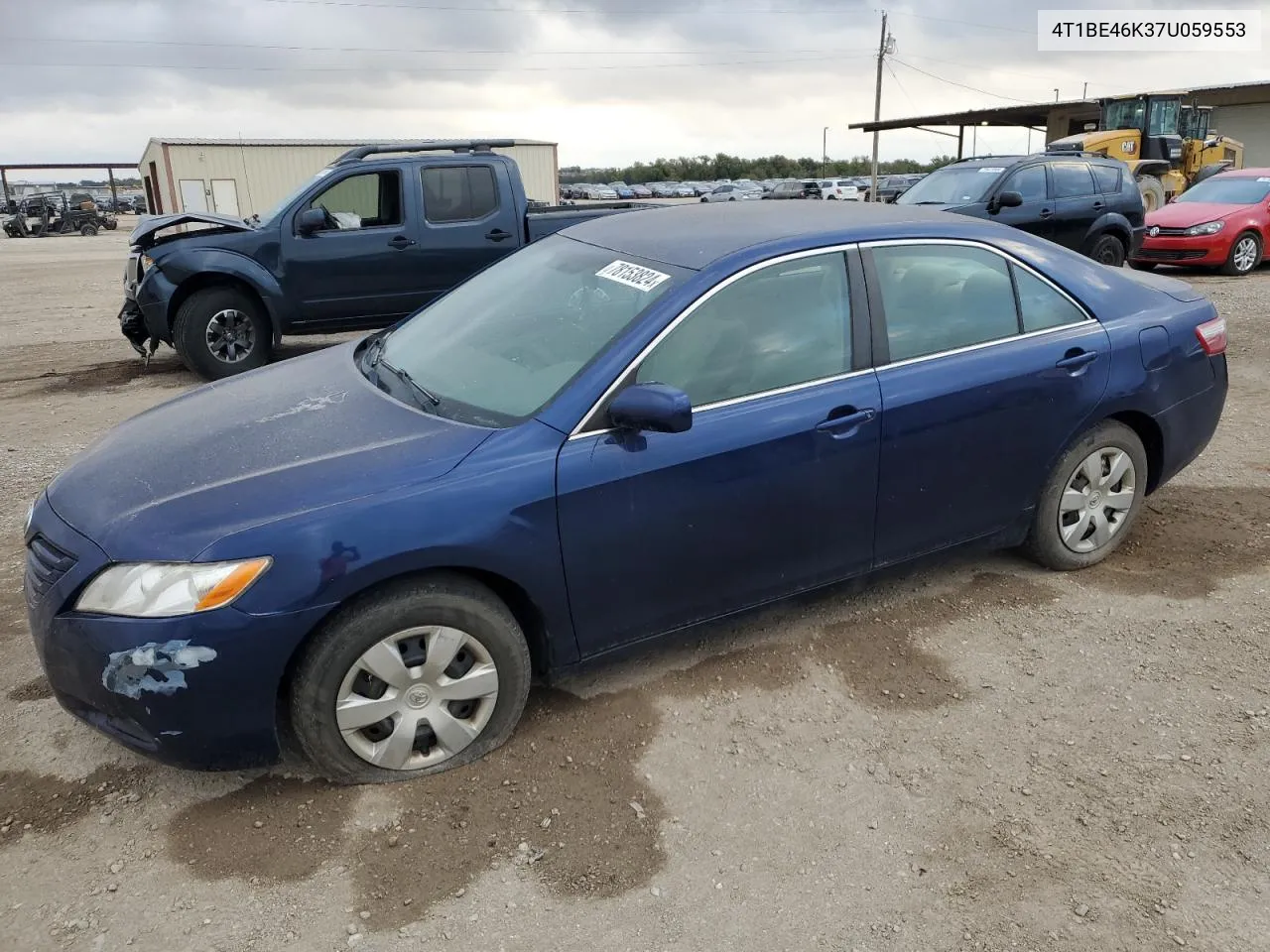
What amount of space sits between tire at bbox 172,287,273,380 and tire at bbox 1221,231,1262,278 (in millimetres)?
12907

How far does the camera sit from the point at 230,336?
27.9ft

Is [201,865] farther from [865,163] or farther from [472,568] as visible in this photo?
[865,163]

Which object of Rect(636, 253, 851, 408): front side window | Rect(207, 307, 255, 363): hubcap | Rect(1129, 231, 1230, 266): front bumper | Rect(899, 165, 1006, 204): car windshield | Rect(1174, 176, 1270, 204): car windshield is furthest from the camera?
Rect(1174, 176, 1270, 204): car windshield

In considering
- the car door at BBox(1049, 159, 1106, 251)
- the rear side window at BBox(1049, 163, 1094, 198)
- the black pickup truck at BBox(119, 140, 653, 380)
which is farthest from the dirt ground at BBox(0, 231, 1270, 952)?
the rear side window at BBox(1049, 163, 1094, 198)

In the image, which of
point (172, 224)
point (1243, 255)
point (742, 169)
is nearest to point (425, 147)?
point (172, 224)

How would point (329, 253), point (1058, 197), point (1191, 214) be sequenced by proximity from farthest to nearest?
point (1191, 214) → point (1058, 197) → point (329, 253)

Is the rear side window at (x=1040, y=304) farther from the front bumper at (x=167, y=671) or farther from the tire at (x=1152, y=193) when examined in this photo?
the tire at (x=1152, y=193)

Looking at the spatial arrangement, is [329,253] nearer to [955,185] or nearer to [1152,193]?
[955,185]

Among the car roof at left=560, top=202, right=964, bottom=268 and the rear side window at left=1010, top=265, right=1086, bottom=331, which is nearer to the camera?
the car roof at left=560, top=202, right=964, bottom=268

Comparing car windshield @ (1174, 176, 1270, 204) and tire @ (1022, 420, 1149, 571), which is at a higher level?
car windshield @ (1174, 176, 1270, 204)

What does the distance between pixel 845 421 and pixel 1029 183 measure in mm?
10545

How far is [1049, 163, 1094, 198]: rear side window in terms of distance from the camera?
1250 centimetres

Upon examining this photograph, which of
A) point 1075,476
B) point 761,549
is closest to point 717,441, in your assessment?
point 761,549

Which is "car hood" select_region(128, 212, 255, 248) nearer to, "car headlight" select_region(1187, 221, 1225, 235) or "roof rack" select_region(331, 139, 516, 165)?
"roof rack" select_region(331, 139, 516, 165)
